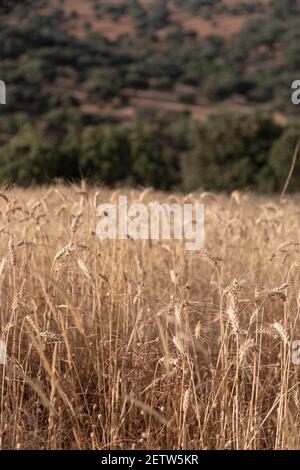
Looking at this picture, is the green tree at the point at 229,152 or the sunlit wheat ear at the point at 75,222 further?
the green tree at the point at 229,152

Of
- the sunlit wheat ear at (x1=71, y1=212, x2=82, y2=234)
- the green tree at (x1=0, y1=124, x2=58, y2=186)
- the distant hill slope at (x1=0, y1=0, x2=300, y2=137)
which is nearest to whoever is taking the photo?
the sunlit wheat ear at (x1=71, y1=212, x2=82, y2=234)

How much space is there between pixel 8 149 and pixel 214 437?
15.0m

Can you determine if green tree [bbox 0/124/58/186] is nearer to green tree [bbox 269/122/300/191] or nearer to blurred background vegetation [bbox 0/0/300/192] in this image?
blurred background vegetation [bbox 0/0/300/192]

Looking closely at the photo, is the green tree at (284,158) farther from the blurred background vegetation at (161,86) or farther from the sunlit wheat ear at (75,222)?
the sunlit wheat ear at (75,222)

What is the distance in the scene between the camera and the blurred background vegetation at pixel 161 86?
19.5m

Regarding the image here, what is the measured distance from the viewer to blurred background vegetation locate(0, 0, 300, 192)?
19484 mm

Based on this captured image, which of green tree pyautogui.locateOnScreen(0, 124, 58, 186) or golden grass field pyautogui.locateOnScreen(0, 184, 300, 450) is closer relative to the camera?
golden grass field pyautogui.locateOnScreen(0, 184, 300, 450)

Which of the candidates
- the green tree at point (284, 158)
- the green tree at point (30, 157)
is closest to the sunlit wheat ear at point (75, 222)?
the green tree at point (30, 157)

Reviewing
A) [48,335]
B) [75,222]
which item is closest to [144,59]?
[75,222]

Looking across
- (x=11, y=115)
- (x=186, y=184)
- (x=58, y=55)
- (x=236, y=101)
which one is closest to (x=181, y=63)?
(x=236, y=101)

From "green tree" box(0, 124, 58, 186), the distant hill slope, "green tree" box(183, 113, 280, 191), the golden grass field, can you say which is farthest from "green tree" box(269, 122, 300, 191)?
the golden grass field

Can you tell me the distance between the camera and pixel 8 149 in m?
16.1

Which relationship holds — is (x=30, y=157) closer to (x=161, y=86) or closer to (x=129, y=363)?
(x=129, y=363)

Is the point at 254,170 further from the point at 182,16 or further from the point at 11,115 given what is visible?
the point at 182,16
